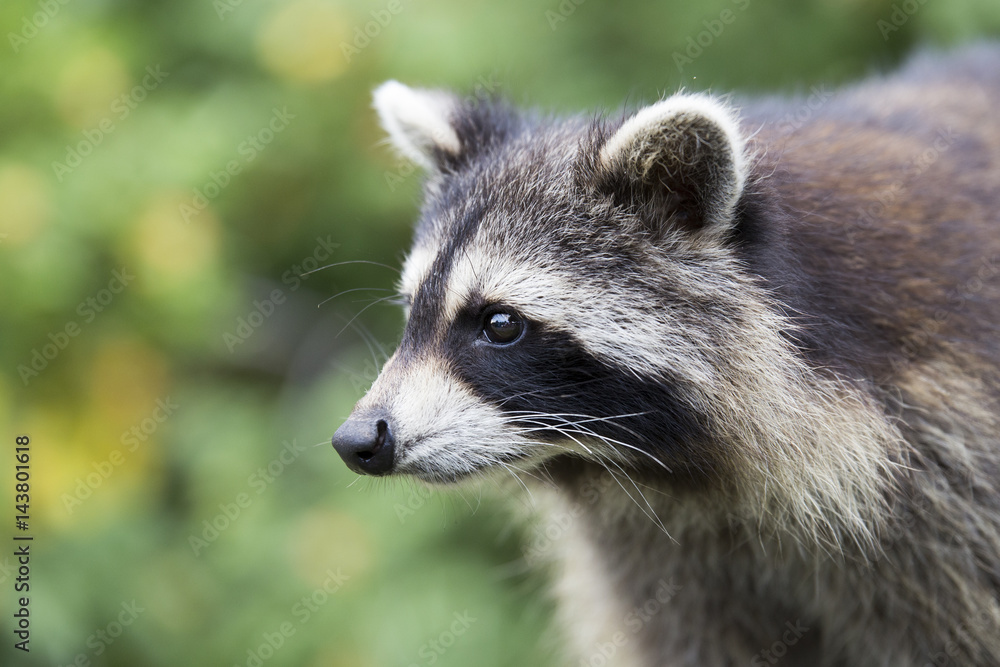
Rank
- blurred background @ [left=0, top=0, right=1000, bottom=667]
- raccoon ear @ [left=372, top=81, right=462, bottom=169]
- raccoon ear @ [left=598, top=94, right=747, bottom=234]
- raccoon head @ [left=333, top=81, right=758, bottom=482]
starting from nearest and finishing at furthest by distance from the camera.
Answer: raccoon ear @ [left=598, top=94, right=747, bottom=234] → raccoon head @ [left=333, top=81, right=758, bottom=482] → raccoon ear @ [left=372, top=81, right=462, bottom=169] → blurred background @ [left=0, top=0, right=1000, bottom=667]

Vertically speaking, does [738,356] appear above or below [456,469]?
above

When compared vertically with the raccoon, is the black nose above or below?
below

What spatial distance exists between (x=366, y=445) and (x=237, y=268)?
7.42ft

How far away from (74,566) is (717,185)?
302 centimetres

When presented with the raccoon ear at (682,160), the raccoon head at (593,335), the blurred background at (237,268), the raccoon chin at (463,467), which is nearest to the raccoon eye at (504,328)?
the raccoon head at (593,335)

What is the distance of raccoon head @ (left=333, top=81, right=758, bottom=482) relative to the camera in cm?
236

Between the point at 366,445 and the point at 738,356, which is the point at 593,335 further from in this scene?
the point at 366,445

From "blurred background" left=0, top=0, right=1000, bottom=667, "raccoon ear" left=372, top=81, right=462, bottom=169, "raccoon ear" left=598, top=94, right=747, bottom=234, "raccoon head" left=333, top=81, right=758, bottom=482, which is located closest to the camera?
"raccoon ear" left=598, top=94, right=747, bottom=234

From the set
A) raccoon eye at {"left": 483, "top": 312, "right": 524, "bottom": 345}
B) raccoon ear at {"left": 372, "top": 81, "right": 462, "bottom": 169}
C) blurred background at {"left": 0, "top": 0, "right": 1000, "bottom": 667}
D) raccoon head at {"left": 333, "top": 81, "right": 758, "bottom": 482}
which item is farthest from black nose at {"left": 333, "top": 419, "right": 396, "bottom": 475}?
blurred background at {"left": 0, "top": 0, "right": 1000, "bottom": 667}

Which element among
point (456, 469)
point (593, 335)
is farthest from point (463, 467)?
point (593, 335)

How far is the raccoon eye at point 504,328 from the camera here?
2.41 metres

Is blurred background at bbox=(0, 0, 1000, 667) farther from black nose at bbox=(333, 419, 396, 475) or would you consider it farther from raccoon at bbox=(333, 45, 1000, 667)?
black nose at bbox=(333, 419, 396, 475)

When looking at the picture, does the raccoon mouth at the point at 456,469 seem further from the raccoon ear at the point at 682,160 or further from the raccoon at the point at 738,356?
the raccoon ear at the point at 682,160

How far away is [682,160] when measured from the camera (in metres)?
2.33
